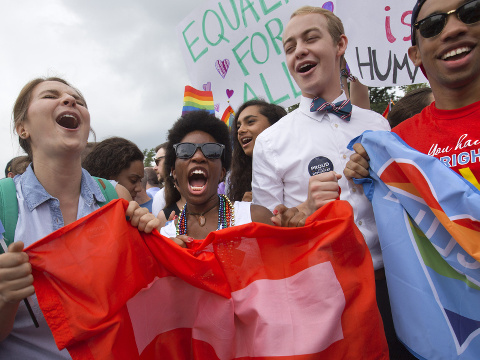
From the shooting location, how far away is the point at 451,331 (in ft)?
5.31

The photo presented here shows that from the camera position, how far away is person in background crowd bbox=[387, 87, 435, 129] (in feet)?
9.93

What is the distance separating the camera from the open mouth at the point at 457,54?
1707mm

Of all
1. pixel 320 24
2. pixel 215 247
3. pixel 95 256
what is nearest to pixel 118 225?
pixel 95 256

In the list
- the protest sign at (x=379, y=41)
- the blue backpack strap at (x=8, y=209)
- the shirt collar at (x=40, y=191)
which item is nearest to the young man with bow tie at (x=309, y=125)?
the shirt collar at (x=40, y=191)

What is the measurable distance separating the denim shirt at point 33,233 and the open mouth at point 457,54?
1942 millimetres

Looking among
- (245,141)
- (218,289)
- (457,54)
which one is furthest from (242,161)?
(457,54)

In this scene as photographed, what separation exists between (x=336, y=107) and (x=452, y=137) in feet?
2.34

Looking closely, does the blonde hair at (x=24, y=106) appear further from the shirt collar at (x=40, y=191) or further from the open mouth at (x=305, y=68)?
the open mouth at (x=305, y=68)

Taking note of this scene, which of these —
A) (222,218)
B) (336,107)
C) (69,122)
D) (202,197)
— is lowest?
(222,218)

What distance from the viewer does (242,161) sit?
3826 mm

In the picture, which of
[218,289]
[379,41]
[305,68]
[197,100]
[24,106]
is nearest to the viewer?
[218,289]

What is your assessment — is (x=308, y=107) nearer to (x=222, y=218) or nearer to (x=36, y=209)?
(x=222, y=218)

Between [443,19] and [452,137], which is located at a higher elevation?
[443,19]

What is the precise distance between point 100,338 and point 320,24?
206 centimetres
